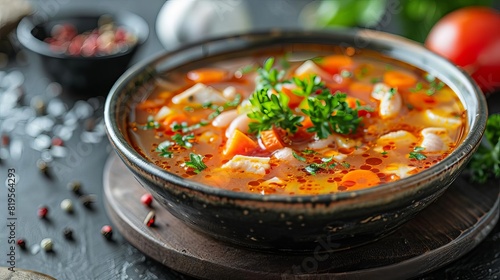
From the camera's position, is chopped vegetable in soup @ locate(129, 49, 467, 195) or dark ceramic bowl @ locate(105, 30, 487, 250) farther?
chopped vegetable in soup @ locate(129, 49, 467, 195)

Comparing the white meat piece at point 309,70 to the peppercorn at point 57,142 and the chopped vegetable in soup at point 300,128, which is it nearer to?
A: the chopped vegetable in soup at point 300,128

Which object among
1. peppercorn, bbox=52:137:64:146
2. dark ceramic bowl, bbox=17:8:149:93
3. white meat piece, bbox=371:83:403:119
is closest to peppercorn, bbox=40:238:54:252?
peppercorn, bbox=52:137:64:146

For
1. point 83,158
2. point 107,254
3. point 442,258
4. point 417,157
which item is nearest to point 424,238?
point 442,258

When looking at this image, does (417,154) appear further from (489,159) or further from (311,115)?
(489,159)

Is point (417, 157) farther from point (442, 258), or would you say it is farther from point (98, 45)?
point (98, 45)

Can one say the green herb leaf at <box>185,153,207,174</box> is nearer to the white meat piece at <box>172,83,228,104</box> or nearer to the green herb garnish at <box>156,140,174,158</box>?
the green herb garnish at <box>156,140,174,158</box>

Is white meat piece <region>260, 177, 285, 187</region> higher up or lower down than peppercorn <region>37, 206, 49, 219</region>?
higher up

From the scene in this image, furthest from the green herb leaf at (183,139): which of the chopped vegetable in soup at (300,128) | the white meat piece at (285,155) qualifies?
the white meat piece at (285,155)
